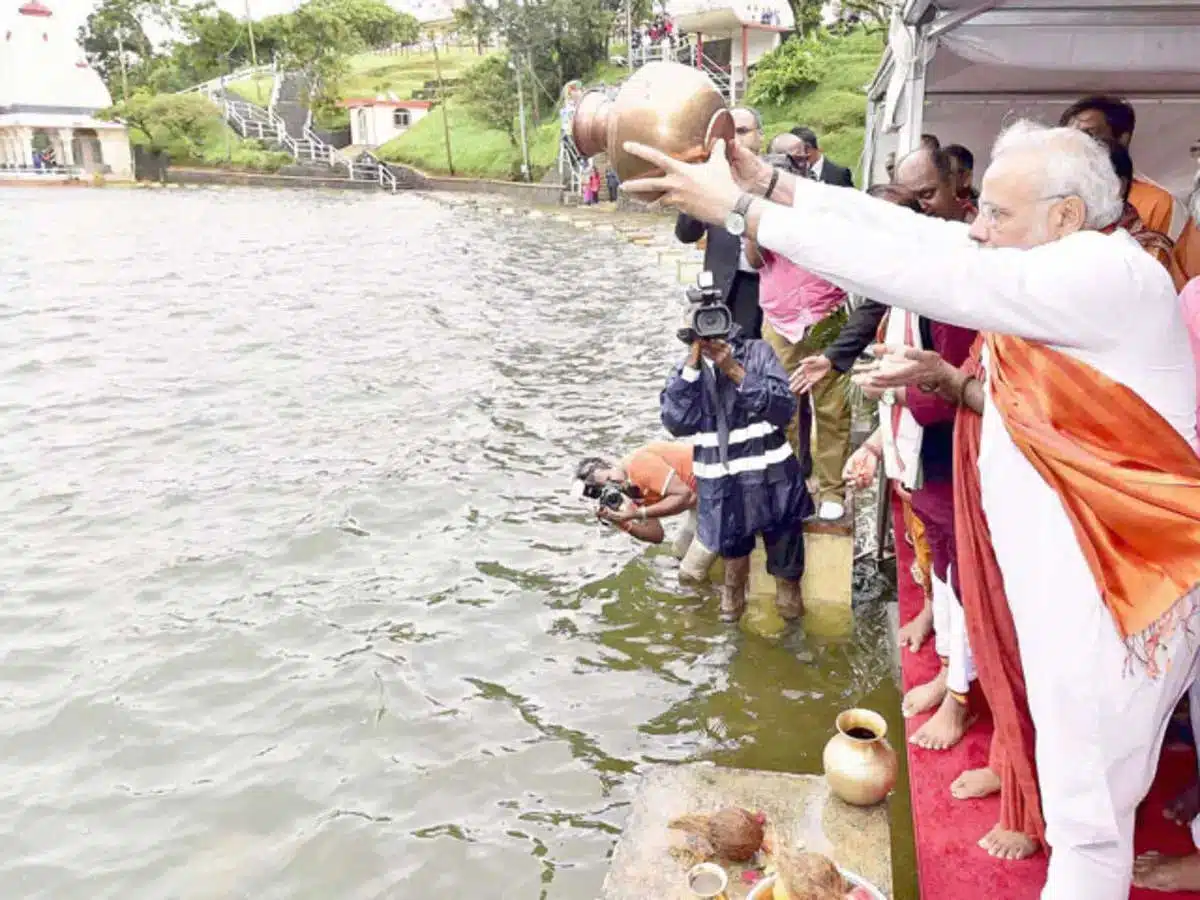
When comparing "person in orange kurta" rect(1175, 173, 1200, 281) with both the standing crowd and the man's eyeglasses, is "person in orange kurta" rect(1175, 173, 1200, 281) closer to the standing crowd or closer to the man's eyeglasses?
the standing crowd

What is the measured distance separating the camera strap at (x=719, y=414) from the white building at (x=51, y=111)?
5482cm

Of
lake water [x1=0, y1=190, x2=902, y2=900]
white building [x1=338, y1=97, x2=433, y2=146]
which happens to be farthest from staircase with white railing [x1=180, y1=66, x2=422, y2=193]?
lake water [x1=0, y1=190, x2=902, y2=900]

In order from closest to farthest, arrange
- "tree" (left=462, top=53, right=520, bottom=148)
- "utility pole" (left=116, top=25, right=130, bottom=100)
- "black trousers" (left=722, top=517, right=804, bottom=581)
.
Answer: "black trousers" (left=722, top=517, right=804, bottom=581)
"tree" (left=462, top=53, right=520, bottom=148)
"utility pole" (left=116, top=25, right=130, bottom=100)

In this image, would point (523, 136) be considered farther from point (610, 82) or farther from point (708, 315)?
point (708, 315)

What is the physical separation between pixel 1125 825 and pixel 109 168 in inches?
2353

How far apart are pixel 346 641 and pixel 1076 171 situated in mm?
4721

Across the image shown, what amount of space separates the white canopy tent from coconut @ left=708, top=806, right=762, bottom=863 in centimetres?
343

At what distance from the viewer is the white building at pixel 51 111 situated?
5216 cm

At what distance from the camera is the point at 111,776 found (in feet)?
15.5

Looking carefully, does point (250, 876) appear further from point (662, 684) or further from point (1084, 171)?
point (1084, 171)

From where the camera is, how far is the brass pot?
306 cm

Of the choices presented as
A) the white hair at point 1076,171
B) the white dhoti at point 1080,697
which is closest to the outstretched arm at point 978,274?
the white hair at point 1076,171

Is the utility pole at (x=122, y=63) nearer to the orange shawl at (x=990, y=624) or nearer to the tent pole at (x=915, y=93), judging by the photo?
the tent pole at (x=915, y=93)

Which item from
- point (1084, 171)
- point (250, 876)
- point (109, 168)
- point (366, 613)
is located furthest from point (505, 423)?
point (109, 168)
